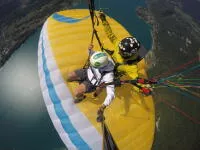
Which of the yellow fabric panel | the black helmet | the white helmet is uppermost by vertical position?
the black helmet

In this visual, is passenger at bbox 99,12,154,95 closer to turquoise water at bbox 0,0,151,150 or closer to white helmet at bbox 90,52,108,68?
white helmet at bbox 90,52,108,68

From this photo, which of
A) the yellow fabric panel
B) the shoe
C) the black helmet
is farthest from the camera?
the shoe

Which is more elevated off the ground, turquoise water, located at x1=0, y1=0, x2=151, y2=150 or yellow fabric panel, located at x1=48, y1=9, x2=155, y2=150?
yellow fabric panel, located at x1=48, y1=9, x2=155, y2=150

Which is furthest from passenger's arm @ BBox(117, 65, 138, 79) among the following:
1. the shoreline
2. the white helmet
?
the shoreline

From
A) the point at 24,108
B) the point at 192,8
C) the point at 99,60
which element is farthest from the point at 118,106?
the point at 192,8

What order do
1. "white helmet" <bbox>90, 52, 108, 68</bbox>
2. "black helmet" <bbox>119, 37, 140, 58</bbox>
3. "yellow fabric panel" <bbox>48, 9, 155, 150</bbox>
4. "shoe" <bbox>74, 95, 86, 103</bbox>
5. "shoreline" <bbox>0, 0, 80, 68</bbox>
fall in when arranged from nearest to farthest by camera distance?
"white helmet" <bbox>90, 52, 108, 68</bbox> → "black helmet" <bbox>119, 37, 140, 58</bbox> → "yellow fabric panel" <bbox>48, 9, 155, 150</bbox> → "shoe" <bbox>74, 95, 86, 103</bbox> → "shoreline" <bbox>0, 0, 80, 68</bbox>

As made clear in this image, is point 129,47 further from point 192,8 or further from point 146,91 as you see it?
point 192,8

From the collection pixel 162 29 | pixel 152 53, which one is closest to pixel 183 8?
pixel 162 29

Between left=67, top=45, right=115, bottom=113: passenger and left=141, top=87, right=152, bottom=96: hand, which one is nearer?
left=141, top=87, right=152, bottom=96: hand
